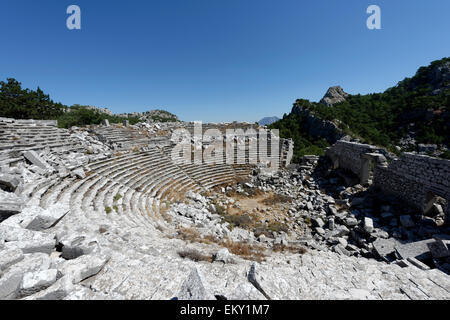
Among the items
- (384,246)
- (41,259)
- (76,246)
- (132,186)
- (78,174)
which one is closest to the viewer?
(41,259)

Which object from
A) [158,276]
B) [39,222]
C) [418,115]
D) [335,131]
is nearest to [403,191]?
[158,276]

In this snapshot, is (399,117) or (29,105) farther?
(399,117)

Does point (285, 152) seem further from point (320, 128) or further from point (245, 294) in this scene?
point (320, 128)

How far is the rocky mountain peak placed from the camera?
5716 cm

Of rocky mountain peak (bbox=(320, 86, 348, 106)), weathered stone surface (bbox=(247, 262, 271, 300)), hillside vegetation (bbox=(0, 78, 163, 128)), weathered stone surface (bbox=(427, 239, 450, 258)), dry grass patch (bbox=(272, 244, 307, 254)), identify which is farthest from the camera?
rocky mountain peak (bbox=(320, 86, 348, 106))

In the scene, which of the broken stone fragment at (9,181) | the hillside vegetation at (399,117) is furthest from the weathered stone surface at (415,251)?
the hillside vegetation at (399,117)

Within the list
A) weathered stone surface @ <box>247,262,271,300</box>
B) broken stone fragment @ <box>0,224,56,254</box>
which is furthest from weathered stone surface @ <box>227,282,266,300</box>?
broken stone fragment @ <box>0,224,56,254</box>

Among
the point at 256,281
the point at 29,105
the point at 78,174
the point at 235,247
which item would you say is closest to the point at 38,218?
the point at 78,174

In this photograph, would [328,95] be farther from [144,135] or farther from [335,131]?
[144,135]

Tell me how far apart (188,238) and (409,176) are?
391 inches

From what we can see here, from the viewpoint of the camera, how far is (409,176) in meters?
7.71

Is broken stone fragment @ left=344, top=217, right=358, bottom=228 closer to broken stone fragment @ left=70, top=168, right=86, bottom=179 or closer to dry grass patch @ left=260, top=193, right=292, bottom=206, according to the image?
dry grass patch @ left=260, top=193, right=292, bottom=206

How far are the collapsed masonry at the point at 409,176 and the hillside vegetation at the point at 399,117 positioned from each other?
14702 mm

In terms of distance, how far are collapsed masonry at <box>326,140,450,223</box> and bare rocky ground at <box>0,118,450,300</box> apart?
2.09 ft
